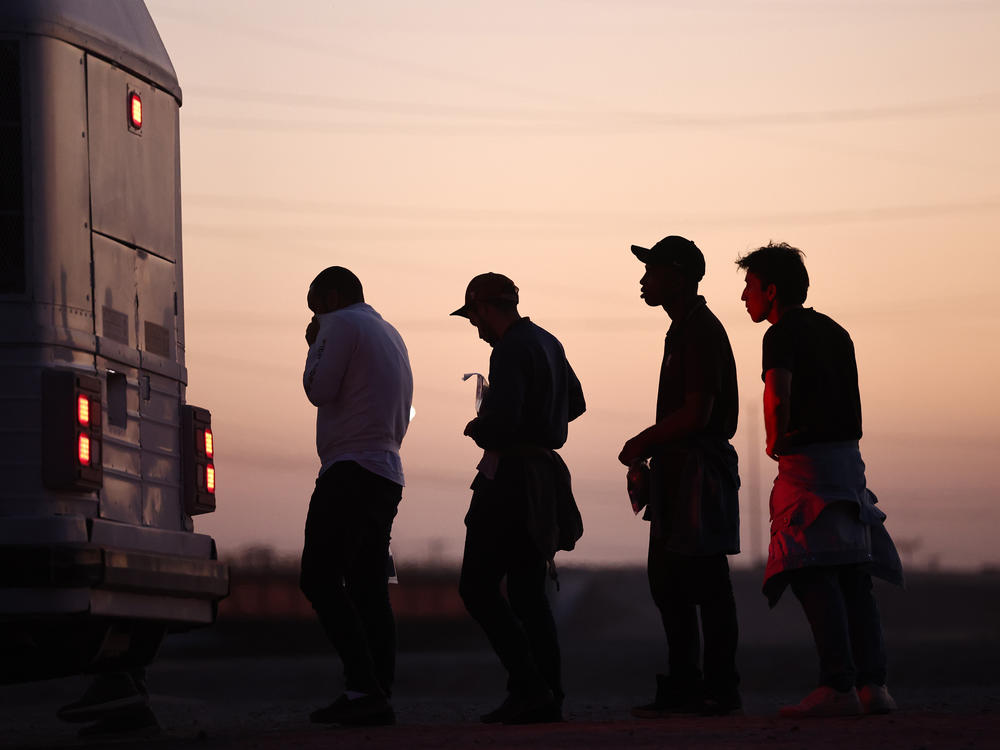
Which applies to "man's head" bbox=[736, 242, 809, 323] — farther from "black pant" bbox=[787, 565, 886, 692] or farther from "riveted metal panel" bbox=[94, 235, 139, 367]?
"riveted metal panel" bbox=[94, 235, 139, 367]

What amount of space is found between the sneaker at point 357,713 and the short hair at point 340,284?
5.86 feet

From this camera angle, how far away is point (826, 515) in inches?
295

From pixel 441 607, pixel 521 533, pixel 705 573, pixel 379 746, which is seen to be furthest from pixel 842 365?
pixel 441 607

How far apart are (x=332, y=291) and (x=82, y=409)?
1.70 metres

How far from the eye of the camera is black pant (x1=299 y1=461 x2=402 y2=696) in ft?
26.2

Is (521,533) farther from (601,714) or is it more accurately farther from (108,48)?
(601,714)

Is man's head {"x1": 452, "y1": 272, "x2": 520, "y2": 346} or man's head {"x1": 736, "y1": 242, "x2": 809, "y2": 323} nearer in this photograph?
man's head {"x1": 736, "y1": 242, "x2": 809, "y2": 323}

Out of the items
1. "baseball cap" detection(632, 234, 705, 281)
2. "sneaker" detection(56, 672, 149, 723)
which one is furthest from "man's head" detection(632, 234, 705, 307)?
"sneaker" detection(56, 672, 149, 723)

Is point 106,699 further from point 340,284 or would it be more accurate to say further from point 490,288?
point 490,288

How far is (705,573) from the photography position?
7.71m

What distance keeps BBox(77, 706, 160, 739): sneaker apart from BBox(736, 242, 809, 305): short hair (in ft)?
11.1

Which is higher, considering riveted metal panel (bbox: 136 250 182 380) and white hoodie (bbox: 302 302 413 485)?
riveted metal panel (bbox: 136 250 182 380)

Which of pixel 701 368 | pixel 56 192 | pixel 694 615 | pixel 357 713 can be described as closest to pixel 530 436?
pixel 701 368

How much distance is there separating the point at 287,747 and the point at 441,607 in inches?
1387
